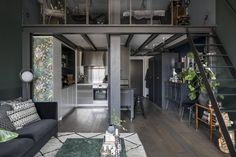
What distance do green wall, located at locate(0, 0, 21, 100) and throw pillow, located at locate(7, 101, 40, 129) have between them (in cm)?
85

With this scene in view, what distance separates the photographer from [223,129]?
3.06 meters

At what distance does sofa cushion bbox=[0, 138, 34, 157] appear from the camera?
2402mm

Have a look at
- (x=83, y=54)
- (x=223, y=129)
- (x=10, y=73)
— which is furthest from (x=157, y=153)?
(x=83, y=54)

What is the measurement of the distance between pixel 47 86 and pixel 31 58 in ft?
2.61

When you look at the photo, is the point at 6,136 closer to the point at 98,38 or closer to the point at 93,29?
the point at 93,29

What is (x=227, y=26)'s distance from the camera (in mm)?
4555

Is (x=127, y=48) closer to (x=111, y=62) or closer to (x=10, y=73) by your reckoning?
(x=111, y=62)

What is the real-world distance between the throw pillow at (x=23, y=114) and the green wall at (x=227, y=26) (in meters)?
4.00

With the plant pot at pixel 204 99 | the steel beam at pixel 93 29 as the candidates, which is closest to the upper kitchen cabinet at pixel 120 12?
the steel beam at pixel 93 29

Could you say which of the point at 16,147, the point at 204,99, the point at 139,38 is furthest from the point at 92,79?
the point at 16,147

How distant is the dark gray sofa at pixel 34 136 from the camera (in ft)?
8.28

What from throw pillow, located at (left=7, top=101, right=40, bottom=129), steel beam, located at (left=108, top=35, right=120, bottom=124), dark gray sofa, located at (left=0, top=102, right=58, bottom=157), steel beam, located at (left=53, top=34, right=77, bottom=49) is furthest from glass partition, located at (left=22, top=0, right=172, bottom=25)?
throw pillow, located at (left=7, top=101, right=40, bottom=129)

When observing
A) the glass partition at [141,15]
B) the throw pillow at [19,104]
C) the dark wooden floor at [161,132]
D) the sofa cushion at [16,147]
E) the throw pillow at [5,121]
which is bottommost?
the dark wooden floor at [161,132]

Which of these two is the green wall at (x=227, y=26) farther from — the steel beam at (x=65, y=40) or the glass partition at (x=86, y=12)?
the steel beam at (x=65, y=40)
